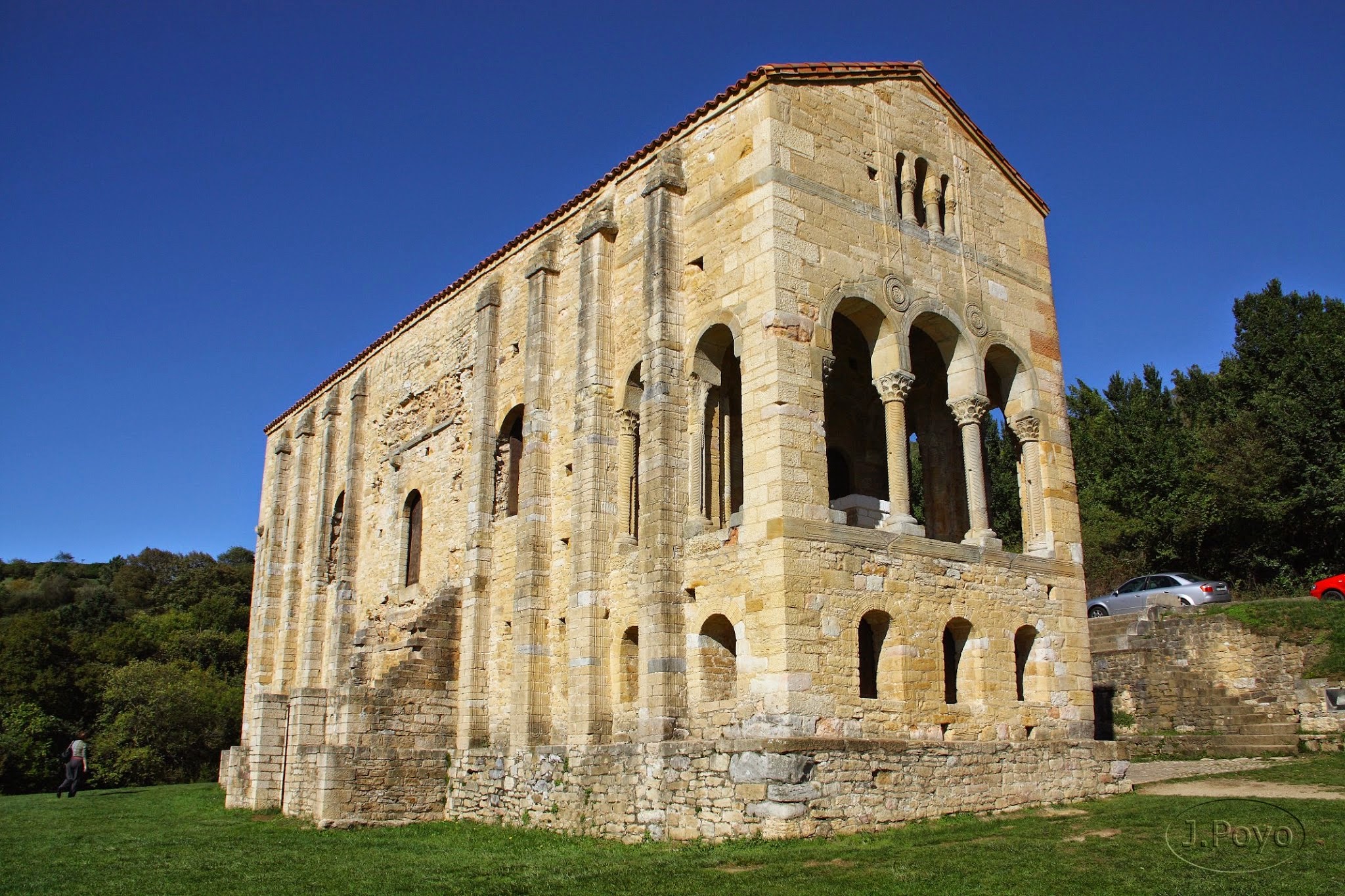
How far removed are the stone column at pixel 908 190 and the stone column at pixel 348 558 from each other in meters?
15.0

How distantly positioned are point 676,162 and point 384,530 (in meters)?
11.8

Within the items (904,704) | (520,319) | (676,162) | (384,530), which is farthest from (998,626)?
(384,530)

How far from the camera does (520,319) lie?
20.3 m

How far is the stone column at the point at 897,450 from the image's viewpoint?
1460 centimetres

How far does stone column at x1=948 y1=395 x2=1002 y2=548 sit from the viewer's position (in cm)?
1567

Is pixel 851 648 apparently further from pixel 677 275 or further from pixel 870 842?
pixel 677 275

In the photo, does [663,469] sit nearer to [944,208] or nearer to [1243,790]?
[944,208]

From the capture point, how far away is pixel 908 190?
16.6 meters

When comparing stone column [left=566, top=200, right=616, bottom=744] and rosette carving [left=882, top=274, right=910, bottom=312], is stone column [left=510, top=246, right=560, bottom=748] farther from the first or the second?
rosette carving [left=882, top=274, right=910, bottom=312]

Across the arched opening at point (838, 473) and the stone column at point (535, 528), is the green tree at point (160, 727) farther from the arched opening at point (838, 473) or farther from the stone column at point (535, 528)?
the arched opening at point (838, 473)

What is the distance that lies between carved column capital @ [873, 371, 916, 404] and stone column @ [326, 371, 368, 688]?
14.2 m

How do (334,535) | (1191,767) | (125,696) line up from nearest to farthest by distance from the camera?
1. (1191,767)
2. (334,535)
3. (125,696)

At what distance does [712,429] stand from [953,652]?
5.14 metres

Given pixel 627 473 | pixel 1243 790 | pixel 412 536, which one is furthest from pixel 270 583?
pixel 1243 790
